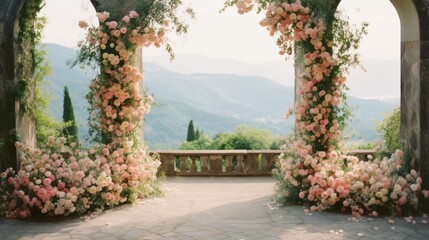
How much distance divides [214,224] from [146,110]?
209 cm

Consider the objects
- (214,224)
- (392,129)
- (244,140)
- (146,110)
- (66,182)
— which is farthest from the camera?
(244,140)

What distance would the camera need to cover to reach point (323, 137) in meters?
7.05

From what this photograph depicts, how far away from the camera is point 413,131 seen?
261 inches

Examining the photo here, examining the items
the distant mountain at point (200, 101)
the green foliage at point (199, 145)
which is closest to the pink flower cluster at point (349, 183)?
the green foliage at point (199, 145)

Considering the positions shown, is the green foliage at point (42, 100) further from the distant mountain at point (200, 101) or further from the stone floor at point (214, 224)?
the distant mountain at point (200, 101)

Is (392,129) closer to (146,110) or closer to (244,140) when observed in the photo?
(146,110)

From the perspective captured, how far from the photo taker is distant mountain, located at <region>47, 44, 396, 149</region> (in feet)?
172

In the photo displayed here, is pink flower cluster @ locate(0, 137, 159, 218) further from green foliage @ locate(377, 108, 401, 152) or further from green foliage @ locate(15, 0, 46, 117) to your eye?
green foliage @ locate(377, 108, 401, 152)

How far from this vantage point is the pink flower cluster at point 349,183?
6.35 m

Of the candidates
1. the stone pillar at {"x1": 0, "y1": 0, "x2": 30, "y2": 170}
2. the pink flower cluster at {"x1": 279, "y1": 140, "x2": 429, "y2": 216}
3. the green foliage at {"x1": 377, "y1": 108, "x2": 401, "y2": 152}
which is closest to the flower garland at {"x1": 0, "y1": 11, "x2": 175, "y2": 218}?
the stone pillar at {"x1": 0, "y1": 0, "x2": 30, "y2": 170}

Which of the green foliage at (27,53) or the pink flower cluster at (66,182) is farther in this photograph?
A: the green foliage at (27,53)

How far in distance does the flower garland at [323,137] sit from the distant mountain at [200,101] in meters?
40.2

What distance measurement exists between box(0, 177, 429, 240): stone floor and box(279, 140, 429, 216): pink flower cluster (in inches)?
8.5

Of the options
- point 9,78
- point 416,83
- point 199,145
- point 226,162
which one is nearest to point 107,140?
point 9,78
